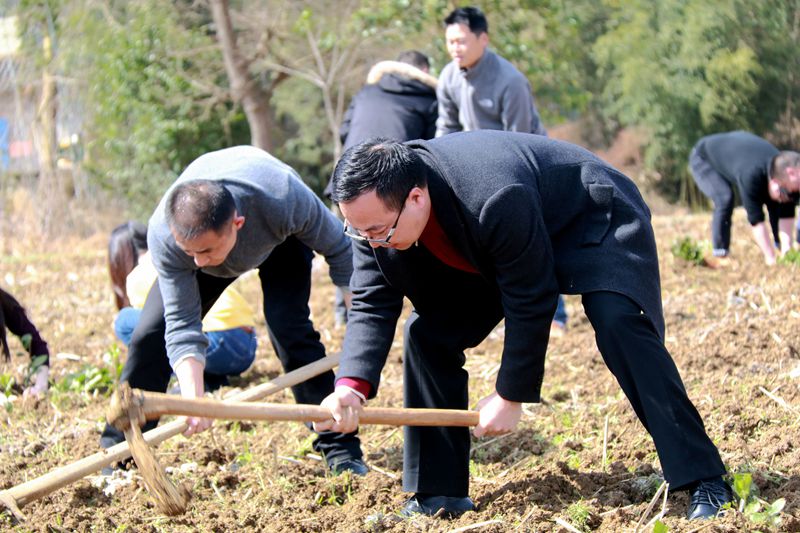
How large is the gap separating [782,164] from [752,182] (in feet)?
1.40

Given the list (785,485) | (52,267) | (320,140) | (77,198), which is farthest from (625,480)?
(320,140)

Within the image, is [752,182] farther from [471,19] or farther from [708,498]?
[708,498]

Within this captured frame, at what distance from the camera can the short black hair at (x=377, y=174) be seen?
287 centimetres

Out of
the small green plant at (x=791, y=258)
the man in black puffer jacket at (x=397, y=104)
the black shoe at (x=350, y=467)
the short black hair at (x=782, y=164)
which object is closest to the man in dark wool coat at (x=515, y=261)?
the black shoe at (x=350, y=467)

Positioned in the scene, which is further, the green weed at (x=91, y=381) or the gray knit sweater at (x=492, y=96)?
the gray knit sweater at (x=492, y=96)

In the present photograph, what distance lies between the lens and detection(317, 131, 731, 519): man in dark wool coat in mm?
2973

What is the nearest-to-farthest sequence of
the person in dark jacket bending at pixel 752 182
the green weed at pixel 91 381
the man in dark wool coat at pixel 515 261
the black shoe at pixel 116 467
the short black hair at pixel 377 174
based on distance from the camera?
the short black hair at pixel 377 174
the man in dark wool coat at pixel 515 261
the black shoe at pixel 116 467
the green weed at pixel 91 381
the person in dark jacket bending at pixel 752 182

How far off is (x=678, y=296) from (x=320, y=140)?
11261 mm

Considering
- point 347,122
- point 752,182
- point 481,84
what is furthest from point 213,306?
point 752,182

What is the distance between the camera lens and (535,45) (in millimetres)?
12992

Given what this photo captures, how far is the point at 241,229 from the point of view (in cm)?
393

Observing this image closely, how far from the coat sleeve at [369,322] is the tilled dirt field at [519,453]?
60cm

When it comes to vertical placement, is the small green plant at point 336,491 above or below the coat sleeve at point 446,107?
below

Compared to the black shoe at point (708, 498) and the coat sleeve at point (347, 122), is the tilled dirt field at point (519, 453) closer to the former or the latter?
the black shoe at point (708, 498)
